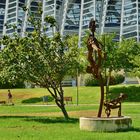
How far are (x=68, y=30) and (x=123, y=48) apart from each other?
34.2 metres

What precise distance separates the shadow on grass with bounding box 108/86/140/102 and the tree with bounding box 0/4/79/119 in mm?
24354

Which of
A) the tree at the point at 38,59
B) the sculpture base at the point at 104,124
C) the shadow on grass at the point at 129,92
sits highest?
the tree at the point at 38,59

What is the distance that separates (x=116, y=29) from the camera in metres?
82.1

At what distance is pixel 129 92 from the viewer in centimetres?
4847

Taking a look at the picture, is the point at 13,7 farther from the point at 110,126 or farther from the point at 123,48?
the point at 110,126

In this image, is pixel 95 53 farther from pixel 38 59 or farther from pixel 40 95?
pixel 40 95

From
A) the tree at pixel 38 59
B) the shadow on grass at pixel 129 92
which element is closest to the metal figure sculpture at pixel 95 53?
the tree at pixel 38 59

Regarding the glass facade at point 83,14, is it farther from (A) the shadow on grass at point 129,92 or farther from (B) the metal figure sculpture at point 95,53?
(B) the metal figure sculpture at point 95,53

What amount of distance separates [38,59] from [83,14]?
61.9 m

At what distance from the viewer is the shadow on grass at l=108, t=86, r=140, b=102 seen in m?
46.4

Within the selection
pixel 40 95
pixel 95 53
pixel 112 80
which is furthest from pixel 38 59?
pixel 112 80

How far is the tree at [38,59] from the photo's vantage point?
21.9 m

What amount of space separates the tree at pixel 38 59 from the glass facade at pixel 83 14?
54.8m

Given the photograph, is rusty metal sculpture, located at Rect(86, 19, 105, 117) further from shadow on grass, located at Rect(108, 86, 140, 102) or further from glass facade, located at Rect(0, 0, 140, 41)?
glass facade, located at Rect(0, 0, 140, 41)
